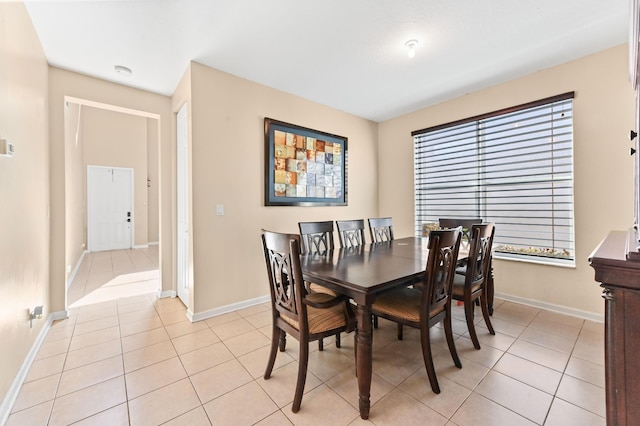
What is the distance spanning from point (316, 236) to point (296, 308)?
1.16 m

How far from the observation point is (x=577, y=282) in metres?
2.67

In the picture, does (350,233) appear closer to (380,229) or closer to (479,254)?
(380,229)

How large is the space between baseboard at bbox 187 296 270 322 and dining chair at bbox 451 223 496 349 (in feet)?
6.90

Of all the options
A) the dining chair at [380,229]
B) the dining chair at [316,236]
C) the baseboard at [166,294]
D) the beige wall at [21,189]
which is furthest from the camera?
the baseboard at [166,294]

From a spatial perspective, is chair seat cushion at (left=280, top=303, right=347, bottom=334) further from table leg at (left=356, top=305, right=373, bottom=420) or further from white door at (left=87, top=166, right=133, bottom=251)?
white door at (left=87, top=166, right=133, bottom=251)

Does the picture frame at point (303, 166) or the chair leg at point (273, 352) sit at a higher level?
the picture frame at point (303, 166)

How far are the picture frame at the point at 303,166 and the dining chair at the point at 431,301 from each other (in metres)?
1.94

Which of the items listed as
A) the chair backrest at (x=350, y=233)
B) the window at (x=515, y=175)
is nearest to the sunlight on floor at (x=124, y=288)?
the chair backrest at (x=350, y=233)

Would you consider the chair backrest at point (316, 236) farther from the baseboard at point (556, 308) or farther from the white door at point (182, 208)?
the baseboard at point (556, 308)

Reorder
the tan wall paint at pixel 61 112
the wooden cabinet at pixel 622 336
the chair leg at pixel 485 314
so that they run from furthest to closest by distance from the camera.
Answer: the tan wall paint at pixel 61 112, the chair leg at pixel 485 314, the wooden cabinet at pixel 622 336

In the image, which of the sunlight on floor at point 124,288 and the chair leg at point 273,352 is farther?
the sunlight on floor at point 124,288

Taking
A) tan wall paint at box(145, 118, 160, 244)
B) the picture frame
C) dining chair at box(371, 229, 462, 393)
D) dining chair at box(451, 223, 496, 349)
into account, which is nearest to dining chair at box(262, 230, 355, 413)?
dining chair at box(371, 229, 462, 393)

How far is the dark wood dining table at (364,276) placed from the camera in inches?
56.3

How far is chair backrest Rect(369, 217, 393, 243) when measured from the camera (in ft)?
10.1
